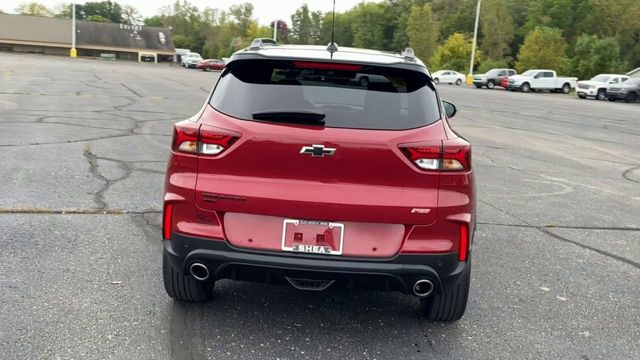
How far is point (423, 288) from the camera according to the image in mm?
3221

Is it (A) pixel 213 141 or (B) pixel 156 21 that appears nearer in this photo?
(A) pixel 213 141

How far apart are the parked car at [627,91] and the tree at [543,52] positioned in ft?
76.5

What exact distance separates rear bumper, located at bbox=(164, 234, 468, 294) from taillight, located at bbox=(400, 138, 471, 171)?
19.2 inches

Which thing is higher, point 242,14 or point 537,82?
point 242,14

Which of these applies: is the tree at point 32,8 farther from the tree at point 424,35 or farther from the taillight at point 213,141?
the taillight at point 213,141

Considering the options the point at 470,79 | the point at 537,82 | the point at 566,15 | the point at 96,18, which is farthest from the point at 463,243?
the point at 96,18

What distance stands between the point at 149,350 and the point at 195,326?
0.37m

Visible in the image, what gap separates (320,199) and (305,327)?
0.96 meters

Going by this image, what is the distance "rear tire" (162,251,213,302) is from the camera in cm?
360

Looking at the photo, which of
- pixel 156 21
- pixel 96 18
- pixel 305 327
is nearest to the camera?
pixel 305 327

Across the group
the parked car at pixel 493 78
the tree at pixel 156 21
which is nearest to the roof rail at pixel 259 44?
the parked car at pixel 493 78

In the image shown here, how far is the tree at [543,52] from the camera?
60.9 meters

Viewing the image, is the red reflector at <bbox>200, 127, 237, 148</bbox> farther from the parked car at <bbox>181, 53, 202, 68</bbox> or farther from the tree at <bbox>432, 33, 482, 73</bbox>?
the tree at <bbox>432, 33, 482, 73</bbox>

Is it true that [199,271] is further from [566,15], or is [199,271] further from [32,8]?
[32,8]
